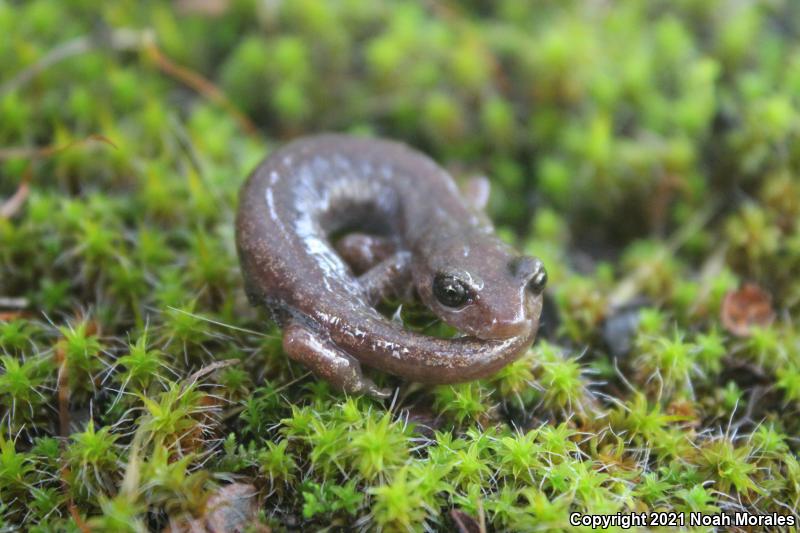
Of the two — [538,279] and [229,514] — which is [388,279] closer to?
[538,279]

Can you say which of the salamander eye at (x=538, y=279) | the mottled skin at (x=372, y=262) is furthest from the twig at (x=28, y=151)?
the salamander eye at (x=538, y=279)

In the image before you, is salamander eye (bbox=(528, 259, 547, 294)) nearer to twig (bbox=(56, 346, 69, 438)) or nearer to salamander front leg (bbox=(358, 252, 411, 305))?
salamander front leg (bbox=(358, 252, 411, 305))

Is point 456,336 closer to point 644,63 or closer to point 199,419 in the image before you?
point 199,419

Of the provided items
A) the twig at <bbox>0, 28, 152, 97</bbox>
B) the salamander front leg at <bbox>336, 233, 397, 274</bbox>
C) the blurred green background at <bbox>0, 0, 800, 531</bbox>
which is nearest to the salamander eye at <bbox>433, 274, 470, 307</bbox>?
the blurred green background at <bbox>0, 0, 800, 531</bbox>

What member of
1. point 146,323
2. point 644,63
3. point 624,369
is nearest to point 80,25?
point 146,323

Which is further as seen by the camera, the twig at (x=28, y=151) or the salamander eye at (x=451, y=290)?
the twig at (x=28, y=151)

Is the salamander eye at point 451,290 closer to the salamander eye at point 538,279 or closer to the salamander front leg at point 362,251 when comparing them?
the salamander eye at point 538,279
